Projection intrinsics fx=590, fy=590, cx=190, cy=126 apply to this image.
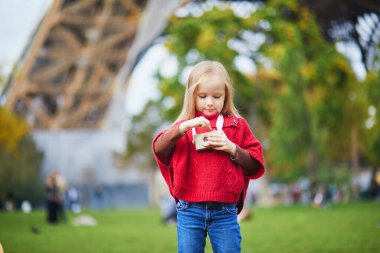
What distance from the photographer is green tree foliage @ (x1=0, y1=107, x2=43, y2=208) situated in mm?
29828

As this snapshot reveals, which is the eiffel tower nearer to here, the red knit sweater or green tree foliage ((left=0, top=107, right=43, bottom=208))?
green tree foliage ((left=0, top=107, right=43, bottom=208))

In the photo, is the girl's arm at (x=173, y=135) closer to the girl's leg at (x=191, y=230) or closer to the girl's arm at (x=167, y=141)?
the girl's arm at (x=167, y=141)

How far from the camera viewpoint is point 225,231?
353 cm

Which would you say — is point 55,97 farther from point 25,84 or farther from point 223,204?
point 223,204

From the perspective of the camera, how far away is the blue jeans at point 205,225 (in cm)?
353

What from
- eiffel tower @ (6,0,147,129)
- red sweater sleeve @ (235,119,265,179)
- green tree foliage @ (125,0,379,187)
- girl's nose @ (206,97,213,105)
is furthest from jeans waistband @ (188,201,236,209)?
eiffel tower @ (6,0,147,129)

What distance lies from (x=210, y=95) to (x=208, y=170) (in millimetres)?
460

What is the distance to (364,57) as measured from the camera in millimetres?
20547

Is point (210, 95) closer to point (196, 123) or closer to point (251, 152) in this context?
point (196, 123)

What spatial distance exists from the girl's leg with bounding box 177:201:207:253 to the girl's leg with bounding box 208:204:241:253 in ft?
0.22

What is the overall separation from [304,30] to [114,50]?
42.0 feet

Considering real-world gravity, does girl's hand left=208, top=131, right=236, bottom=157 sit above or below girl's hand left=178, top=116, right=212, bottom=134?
below

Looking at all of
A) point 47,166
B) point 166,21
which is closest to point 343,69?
point 166,21

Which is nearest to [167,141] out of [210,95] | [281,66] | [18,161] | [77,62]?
[210,95]
